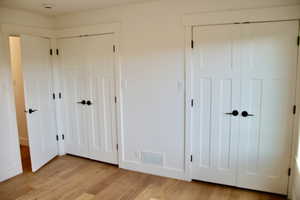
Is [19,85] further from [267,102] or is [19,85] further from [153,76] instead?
[267,102]

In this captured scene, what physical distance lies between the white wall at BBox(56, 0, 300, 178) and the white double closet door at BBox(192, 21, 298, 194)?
0.23m

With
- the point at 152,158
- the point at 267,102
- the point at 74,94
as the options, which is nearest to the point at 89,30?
the point at 74,94

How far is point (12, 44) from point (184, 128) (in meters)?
3.58

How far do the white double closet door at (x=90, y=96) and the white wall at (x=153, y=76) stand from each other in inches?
10.5

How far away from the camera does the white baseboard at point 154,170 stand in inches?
127

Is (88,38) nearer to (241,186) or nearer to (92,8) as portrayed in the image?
(92,8)

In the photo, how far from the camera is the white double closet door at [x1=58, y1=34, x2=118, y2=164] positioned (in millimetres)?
3547

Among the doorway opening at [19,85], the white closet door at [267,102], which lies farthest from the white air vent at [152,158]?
the doorway opening at [19,85]

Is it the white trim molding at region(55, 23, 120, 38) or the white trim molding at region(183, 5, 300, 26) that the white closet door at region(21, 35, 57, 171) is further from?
the white trim molding at region(183, 5, 300, 26)

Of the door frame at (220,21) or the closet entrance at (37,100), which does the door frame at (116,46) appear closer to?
the closet entrance at (37,100)

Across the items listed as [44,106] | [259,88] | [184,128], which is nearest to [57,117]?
[44,106]

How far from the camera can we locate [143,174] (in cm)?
339

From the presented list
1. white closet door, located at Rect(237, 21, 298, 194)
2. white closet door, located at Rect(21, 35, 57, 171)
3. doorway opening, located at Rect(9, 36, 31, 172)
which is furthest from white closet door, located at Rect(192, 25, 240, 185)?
doorway opening, located at Rect(9, 36, 31, 172)

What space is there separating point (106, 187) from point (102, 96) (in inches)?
52.8
